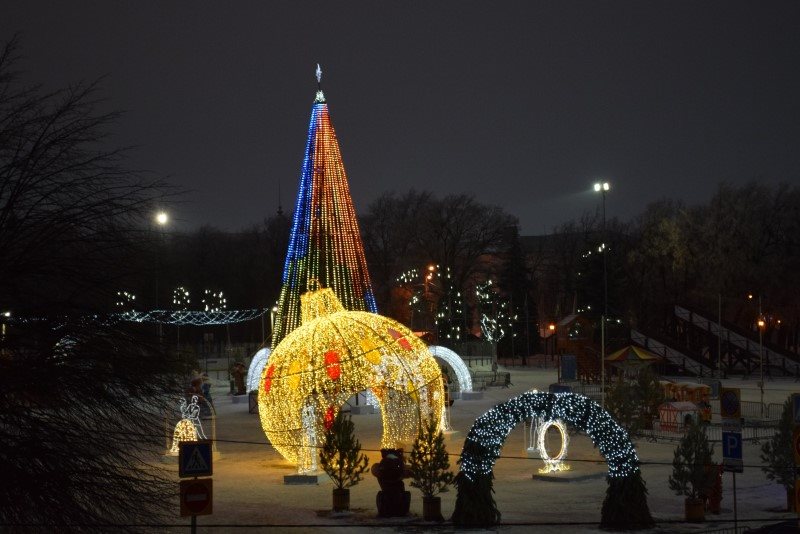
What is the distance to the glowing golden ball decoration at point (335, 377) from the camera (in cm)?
2276

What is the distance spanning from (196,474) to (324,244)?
2862 cm

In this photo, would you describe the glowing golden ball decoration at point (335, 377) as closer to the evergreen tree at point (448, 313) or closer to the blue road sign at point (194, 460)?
the blue road sign at point (194, 460)

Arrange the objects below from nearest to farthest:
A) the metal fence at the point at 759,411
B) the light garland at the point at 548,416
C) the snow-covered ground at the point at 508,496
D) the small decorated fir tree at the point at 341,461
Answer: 1. the light garland at the point at 548,416
2. the snow-covered ground at the point at 508,496
3. the small decorated fir tree at the point at 341,461
4. the metal fence at the point at 759,411

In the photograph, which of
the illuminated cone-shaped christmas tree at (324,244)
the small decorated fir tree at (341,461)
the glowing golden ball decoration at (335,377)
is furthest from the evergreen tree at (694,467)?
the illuminated cone-shaped christmas tree at (324,244)

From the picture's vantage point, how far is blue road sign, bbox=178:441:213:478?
457 inches

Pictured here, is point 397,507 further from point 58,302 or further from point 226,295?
point 226,295

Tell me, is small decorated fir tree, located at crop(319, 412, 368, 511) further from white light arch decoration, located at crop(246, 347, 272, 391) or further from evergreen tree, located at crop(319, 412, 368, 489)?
white light arch decoration, located at crop(246, 347, 272, 391)

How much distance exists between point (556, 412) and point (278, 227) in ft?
215

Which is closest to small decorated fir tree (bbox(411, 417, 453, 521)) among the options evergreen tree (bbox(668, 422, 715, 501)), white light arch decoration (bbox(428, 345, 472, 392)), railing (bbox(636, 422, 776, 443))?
evergreen tree (bbox(668, 422, 715, 501))

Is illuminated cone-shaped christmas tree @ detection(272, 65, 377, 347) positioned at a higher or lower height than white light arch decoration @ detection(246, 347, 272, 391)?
higher

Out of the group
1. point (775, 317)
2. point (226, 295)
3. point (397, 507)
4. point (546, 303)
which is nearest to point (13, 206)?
point (397, 507)

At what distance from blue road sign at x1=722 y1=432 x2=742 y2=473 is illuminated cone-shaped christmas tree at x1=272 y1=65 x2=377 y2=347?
25.1 meters

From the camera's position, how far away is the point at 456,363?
126 feet

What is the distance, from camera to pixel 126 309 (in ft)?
32.5
